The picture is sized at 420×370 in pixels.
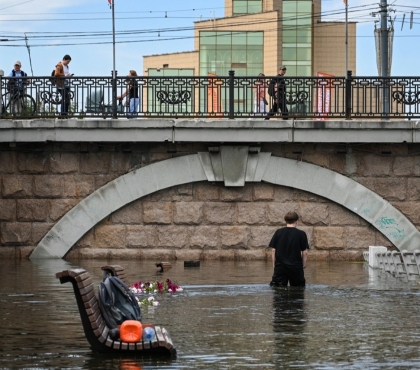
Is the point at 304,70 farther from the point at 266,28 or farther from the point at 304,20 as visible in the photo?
the point at 266,28

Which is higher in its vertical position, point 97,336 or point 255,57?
point 255,57

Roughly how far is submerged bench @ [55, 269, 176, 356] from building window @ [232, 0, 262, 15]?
208 ft

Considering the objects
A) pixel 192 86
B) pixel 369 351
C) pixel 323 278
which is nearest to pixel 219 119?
pixel 192 86

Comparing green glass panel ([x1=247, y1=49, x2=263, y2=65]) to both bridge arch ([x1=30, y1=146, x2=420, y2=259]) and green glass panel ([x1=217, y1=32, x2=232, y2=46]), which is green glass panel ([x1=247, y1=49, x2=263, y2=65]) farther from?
bridge arch ([x1=30, y1=146, x2=420, y2=259])

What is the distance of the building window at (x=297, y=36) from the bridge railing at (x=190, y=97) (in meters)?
45.9

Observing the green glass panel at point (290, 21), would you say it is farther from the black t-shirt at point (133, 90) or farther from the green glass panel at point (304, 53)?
the black t-shirt at point (133, 90)

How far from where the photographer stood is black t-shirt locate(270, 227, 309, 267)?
15.9 meters

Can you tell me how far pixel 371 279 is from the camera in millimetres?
19328

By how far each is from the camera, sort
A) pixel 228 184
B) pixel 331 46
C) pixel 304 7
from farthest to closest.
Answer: pixel 331 46, pixel 304 7, pixel 228 184

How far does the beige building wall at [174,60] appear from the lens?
250 ft

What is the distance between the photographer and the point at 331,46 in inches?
2817

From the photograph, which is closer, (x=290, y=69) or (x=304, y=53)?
(x=304, y=53)

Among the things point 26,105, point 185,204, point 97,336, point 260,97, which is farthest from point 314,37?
point 97,336

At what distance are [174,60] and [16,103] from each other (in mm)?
55175
